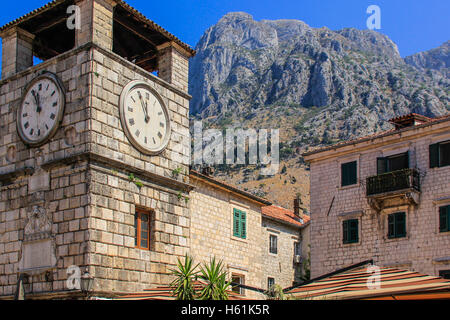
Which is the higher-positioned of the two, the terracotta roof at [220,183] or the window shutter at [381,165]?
the window shutter at [381,165]

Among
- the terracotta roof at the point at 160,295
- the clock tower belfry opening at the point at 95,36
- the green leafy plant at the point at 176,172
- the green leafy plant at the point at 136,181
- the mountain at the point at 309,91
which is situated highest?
the mountain at the point at 309,91

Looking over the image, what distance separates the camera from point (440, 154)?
2592 centimetres

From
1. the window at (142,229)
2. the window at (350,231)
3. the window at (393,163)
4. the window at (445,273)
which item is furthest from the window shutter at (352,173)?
the window at (142,229)

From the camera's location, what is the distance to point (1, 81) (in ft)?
60.3

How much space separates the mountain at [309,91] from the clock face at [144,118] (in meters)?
64.5

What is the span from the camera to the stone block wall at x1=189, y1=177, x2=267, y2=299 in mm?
24719

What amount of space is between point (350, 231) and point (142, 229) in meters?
14.3

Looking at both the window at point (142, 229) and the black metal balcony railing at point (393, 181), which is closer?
the window at point (142, 229)

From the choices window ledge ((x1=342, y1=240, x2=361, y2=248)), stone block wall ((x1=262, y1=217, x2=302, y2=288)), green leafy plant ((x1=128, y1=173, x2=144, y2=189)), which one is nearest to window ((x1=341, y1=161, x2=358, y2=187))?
window ledge ((x1=342, y1=240, x2=361, y2=248))

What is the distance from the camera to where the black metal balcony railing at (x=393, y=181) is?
26141mm

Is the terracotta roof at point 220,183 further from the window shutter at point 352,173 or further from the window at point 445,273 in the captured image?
the window at point 445,273

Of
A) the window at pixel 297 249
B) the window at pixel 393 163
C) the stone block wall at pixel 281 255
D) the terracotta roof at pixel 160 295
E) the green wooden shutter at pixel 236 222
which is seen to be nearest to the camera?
the terracotta roof at pixel 160 295

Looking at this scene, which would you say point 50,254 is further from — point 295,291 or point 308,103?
point 308,103

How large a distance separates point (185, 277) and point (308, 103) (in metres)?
110
